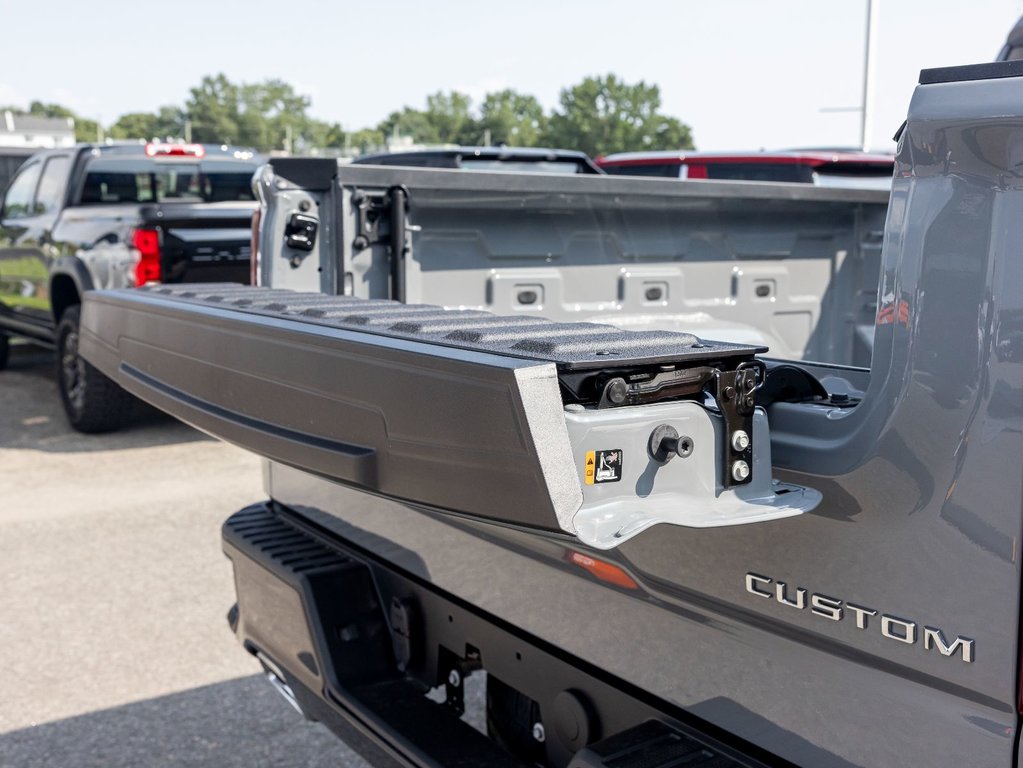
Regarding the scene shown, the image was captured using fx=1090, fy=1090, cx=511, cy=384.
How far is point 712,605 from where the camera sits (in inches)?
66.2

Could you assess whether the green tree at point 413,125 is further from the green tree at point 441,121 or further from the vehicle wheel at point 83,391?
the vehicle wheel at point 83,391

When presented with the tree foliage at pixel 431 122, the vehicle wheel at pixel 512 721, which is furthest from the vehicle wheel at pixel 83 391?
the tree foliage at pixel 431 122

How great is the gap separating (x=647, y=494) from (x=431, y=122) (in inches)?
4869

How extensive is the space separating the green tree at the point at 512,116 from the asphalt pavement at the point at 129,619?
106 meters

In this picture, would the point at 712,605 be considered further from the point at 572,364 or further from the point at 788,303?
the point at 788,303

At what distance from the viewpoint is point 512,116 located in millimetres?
117062

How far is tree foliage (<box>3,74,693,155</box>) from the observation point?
96.4 meters

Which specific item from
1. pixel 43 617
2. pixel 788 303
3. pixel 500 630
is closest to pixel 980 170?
pixel 500 630

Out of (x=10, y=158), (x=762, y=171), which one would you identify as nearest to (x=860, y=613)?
(x=762, y=171)

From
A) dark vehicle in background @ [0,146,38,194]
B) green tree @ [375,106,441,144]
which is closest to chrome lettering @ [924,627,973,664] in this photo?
dark vehicle in background @ [0,146,38,194]

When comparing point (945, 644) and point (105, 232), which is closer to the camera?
point (945, 644)

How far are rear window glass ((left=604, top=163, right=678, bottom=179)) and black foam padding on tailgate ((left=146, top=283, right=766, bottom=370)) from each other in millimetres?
6094

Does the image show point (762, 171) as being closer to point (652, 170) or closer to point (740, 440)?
point (652, 170)

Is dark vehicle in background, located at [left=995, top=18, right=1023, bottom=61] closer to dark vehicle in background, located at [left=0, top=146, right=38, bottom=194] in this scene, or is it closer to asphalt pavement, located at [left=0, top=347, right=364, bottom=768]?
asphalt pavement, located at [left=0, top=347, right=364, bottom=768]
